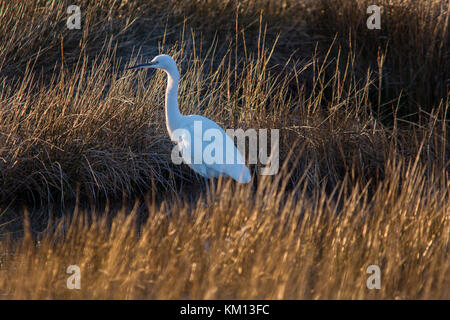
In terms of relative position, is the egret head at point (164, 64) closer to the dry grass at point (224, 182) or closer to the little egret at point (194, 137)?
the little egret at point (194, 137)

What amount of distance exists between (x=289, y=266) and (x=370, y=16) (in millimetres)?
4027

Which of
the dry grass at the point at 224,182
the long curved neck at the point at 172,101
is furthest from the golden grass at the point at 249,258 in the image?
the long curved neck at the point at 172,101

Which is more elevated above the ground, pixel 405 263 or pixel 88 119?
pixel 88 119

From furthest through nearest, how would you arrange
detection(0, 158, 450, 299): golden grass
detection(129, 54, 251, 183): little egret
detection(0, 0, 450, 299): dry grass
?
detection(129, 54, 251, 183): little egret → detection(0, 0, 450, 299): dry grass → detection(0, 158, 450, 299): golden grass

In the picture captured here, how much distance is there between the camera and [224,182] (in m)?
3.88

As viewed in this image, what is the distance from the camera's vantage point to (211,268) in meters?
2.91

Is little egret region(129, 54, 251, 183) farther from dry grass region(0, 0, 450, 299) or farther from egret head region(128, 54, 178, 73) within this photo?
dry grass region(0, 0, 450, 299)

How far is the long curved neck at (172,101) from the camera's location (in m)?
4.38

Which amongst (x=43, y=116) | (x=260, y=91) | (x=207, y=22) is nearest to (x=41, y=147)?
(x=43, y=116)

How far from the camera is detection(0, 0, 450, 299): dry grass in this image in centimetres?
298

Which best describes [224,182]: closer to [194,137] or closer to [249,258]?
[194,137]

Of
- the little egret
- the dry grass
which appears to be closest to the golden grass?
the dry grass
